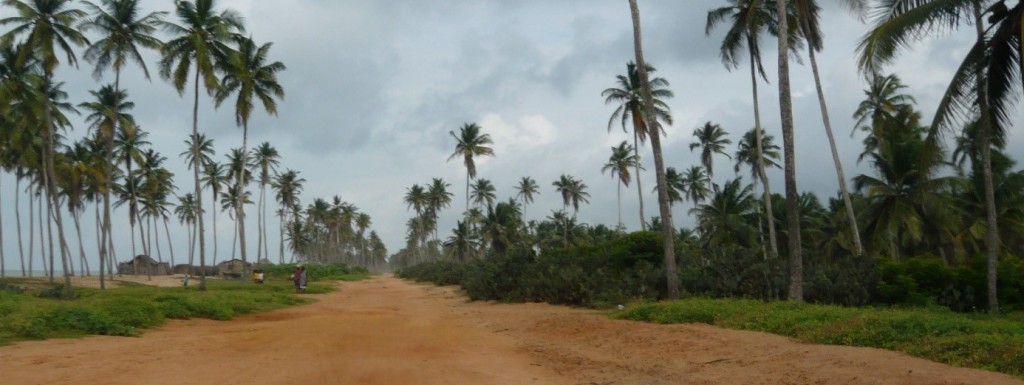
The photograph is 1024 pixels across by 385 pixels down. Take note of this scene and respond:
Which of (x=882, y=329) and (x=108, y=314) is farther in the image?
(x=108, y=314)

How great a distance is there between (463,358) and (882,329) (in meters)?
5.92

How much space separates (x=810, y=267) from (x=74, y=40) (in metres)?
28.4

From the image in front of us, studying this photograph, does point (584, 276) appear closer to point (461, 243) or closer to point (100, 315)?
point (100, 315)

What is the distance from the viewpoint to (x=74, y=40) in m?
27.4

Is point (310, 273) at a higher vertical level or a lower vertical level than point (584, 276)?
lower

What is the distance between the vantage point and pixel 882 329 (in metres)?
9.40

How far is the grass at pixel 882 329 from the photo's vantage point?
745cm

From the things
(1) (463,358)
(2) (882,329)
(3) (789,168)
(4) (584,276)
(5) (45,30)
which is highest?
(5) (45,30)

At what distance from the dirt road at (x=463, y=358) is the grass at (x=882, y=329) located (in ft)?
1.28

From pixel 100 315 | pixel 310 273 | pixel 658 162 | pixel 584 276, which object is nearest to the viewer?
pixel 100 315

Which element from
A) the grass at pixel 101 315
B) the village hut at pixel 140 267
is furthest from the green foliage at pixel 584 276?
the village hut at pixel 140 267

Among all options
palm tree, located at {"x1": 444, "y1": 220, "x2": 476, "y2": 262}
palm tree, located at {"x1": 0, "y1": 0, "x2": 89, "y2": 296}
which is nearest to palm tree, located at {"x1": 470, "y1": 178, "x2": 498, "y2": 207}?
palm tree, located at {"x1": 444, "y1": 220, "x2": 476, "y2": 262}

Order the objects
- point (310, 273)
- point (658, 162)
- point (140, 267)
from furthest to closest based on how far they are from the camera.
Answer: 1. point (140, 267)
2. point (310, 273)
3. point (658, 162)

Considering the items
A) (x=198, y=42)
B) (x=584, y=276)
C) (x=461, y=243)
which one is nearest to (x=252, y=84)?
(x=198, y=42)
